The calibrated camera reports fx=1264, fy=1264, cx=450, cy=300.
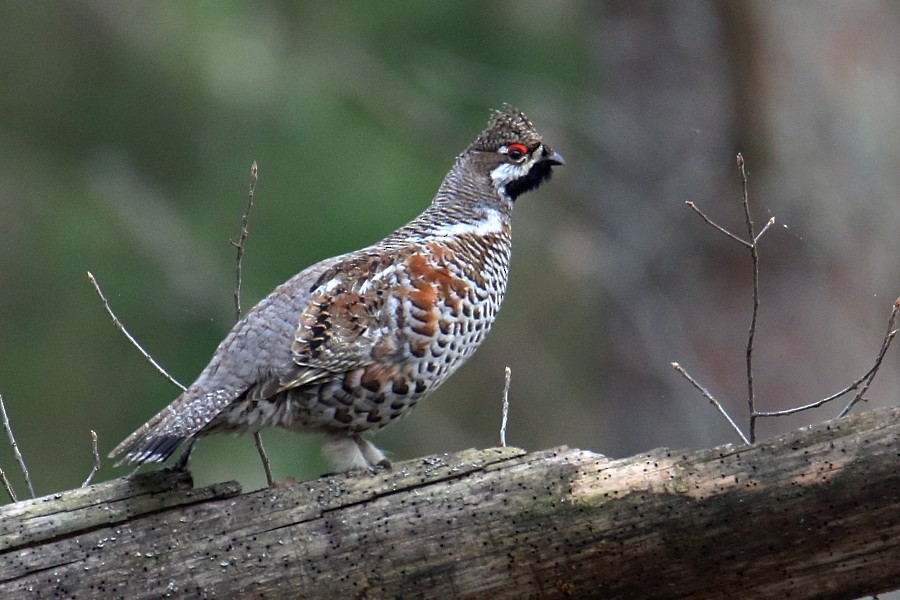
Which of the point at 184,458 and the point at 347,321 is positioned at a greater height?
the point at 347,321

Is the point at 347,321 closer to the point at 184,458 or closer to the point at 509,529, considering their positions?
the point at 184,458

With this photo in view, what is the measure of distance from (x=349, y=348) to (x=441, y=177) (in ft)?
25.9

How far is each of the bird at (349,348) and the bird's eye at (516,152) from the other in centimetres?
66

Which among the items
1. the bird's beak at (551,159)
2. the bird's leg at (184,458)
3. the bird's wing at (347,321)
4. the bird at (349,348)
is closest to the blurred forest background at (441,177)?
the bird's beak at (551,159)

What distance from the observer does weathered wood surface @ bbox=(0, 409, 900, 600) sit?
3080 millimetres

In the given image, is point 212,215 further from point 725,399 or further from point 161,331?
point 725,399

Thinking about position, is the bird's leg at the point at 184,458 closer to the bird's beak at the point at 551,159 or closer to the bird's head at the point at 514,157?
the bird's head at the point at 514,157

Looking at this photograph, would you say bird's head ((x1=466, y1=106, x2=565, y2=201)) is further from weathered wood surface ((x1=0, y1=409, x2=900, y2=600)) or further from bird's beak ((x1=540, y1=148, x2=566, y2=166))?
weathered wood surface ((x1=0, y1=409, x2=900, y2=600))

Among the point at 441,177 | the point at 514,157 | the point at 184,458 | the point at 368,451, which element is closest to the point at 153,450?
the point at 184,458

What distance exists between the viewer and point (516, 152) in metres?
5.22

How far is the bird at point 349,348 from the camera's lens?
3.94 metres

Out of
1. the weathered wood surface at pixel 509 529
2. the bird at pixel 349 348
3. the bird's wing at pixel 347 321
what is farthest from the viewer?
the bird's wing at pixel 347 321

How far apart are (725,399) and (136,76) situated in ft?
23.1

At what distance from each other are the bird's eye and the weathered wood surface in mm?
2092
